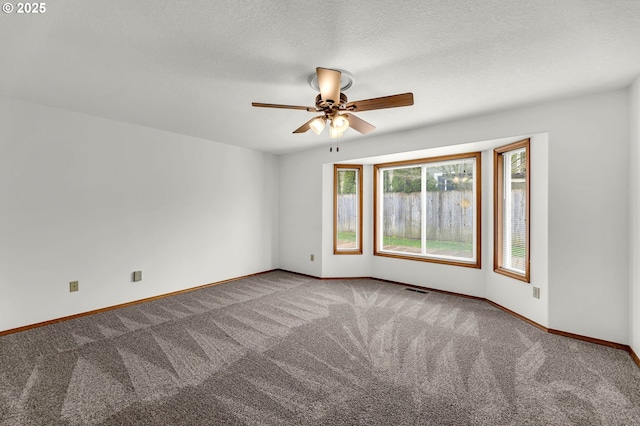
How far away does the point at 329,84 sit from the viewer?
2.17 metres

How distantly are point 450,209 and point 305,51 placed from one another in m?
3.51

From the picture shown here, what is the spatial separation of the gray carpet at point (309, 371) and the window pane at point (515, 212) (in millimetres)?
751

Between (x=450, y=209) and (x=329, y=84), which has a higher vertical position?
(x=329, y=84)

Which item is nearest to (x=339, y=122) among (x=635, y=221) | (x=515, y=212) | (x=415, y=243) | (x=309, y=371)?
(x=309, y=371)

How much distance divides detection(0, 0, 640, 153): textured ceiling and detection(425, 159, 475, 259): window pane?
1364mm

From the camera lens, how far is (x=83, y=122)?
341cm

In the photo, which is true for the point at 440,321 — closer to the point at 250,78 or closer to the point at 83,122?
the point at 250,78

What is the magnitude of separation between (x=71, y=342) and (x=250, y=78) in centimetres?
310

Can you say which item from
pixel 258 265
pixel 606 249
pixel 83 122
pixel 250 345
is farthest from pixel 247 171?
pixel 606 249

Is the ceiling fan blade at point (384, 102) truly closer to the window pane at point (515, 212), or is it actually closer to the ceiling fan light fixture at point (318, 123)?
the ceiling fan light fixture at point (318, 123)

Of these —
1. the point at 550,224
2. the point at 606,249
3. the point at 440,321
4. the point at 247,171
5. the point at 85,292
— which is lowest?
the point at 440,321

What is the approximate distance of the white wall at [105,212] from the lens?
299 cm

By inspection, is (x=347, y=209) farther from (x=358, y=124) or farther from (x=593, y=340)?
(x=593, y=340)

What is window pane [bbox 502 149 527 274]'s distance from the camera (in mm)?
3472
